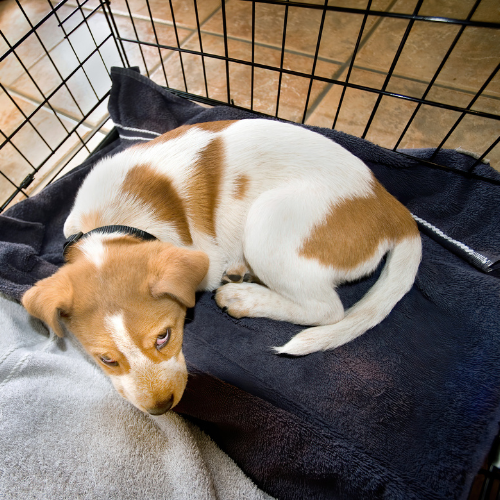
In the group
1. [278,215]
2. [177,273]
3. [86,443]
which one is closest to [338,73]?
[278,215]

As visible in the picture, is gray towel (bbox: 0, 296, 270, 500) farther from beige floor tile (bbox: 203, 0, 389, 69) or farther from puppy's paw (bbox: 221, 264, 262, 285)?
beige floor tile (bbox: 203, 0, 389, 69)

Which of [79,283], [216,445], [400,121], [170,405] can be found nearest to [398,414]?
[216,445]

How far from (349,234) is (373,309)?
0.32 meters

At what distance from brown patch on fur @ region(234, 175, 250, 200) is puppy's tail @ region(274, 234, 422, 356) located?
2.15 feet

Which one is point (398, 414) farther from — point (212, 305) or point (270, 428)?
point (212, 305)

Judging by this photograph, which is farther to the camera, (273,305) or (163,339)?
(273,305)

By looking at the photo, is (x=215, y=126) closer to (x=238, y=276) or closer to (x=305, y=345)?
(x=238, y=276)

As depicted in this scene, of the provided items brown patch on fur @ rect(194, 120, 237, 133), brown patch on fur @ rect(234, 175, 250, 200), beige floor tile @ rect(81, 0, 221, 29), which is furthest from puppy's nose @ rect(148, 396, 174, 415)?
beige floor tile @ rect(81, 0, 221, 29)

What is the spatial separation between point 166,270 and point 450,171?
1661 mm

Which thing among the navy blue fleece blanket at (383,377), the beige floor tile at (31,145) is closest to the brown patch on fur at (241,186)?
the navy blue fleece blanket at (383,377)

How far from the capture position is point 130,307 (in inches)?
44.6

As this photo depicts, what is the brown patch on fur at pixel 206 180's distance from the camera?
153 centimetres

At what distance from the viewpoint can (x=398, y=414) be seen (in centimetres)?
134

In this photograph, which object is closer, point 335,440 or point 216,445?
point 335,440
